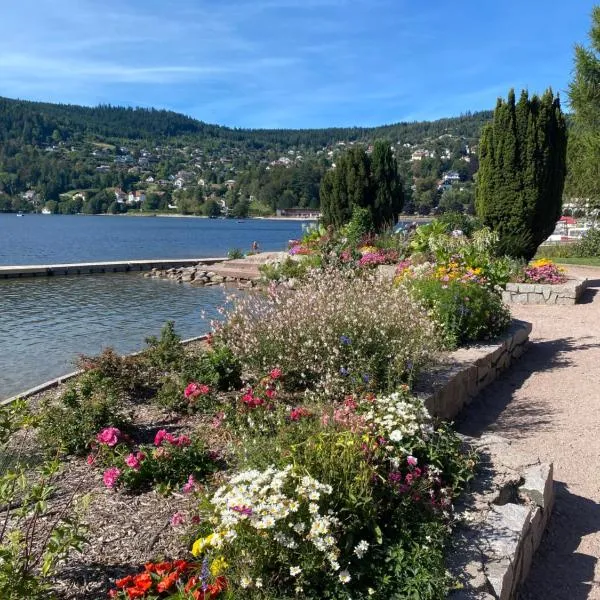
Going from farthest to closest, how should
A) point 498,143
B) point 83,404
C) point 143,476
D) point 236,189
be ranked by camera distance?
1. point 236,189
2. point 498,143
3. point 83,404
4. point 143,476

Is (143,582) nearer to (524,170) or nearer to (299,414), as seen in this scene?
(299,414)

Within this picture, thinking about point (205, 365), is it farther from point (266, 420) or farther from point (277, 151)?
point (277, 151)

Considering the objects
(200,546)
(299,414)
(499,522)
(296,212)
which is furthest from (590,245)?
(296,212)

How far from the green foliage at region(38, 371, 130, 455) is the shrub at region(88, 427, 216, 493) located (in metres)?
0.28

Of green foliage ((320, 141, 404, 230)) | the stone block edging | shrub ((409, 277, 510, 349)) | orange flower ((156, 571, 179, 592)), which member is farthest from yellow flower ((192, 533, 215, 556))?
green foliage ((320, 141, 404, 230))

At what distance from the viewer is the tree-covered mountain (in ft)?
316

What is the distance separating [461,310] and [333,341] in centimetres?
213

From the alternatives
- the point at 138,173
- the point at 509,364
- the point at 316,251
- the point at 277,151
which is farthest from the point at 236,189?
the point at 509,364

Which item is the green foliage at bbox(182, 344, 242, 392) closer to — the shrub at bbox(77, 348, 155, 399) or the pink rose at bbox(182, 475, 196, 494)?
the shrub at bbox(77, 348, 155, 399)

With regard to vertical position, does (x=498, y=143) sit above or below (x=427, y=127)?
below

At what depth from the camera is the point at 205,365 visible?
17.0 ft

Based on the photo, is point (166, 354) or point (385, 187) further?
point (385, 187)

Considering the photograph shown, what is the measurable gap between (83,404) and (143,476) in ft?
3.83

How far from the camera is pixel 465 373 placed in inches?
213
